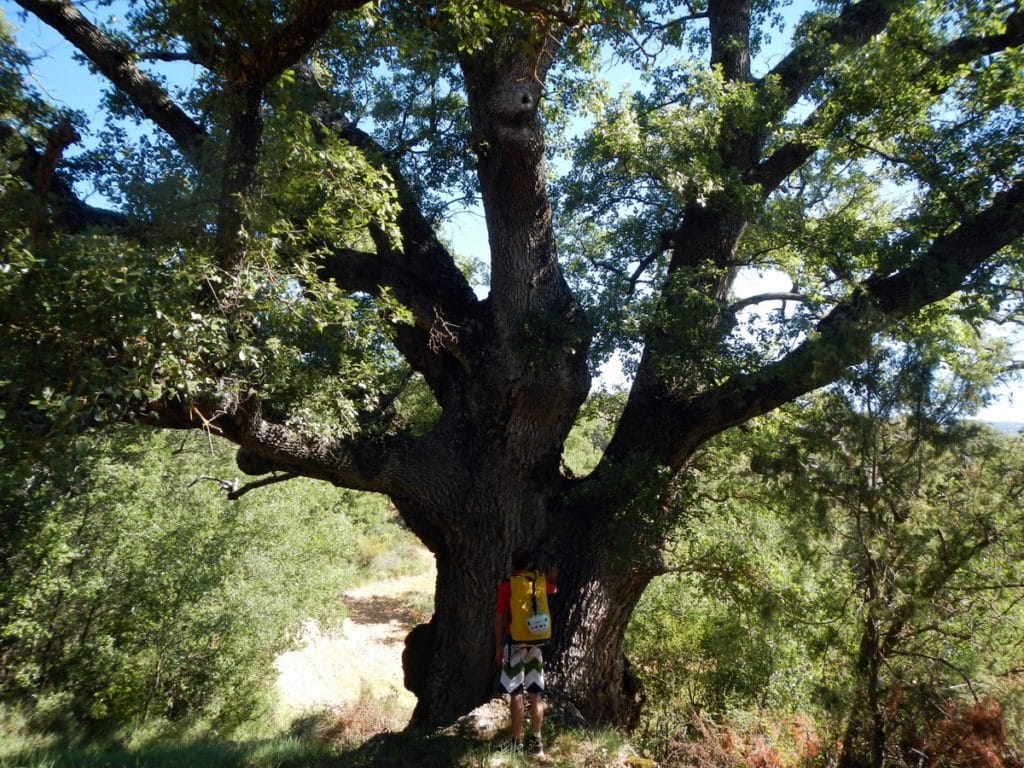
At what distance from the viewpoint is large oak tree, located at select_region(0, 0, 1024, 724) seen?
3.94 m

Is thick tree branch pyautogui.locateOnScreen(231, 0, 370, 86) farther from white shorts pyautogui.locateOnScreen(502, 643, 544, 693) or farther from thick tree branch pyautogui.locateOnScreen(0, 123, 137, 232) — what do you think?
white shorts pyautogui.locateOnScreen(502, 643, 544, 693)

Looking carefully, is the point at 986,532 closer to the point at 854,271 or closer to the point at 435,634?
the point at 854,271

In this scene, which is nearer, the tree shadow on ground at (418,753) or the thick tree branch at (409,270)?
the tree shadow on ground at (418,753)

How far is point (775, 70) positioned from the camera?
7633mm

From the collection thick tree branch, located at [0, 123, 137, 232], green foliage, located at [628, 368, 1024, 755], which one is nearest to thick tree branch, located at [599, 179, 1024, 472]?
green foliage, located at [628, 368, 1024, 755]

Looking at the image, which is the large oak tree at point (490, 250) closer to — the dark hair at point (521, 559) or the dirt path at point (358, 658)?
the dark hair at point (521, 559)

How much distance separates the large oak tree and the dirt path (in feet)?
27.8

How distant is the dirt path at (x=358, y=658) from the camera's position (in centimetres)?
1488

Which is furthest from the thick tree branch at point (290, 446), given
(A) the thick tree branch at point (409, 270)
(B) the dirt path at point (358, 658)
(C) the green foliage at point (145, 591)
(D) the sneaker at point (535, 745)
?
(B) the dirt path at point (358, 658)

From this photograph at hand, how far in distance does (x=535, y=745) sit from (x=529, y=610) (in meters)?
1.04

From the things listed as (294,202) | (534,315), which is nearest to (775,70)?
(534,315)

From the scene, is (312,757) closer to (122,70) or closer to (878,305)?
(122,70)

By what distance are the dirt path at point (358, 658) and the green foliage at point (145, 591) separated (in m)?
2.44

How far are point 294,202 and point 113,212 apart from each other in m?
2.28
